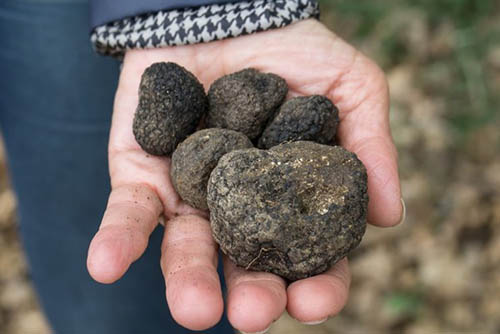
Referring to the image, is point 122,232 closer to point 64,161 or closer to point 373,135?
point 373,135

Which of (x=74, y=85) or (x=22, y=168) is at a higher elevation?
(x=74, y=85)

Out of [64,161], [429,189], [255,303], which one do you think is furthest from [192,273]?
[429,189]

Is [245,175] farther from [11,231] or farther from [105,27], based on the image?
[11,231]

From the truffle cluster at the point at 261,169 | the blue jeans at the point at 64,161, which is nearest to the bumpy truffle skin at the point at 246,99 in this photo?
the truffle cluster at the point at 261,169

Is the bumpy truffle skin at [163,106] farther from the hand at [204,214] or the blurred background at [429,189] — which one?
the blurred background at [429,189]

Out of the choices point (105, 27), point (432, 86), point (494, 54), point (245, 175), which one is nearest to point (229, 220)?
point (245, 175)

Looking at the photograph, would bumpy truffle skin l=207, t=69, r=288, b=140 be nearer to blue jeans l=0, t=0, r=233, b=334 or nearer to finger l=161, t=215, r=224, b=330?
finger l=161, t=215, r=224, b=330
